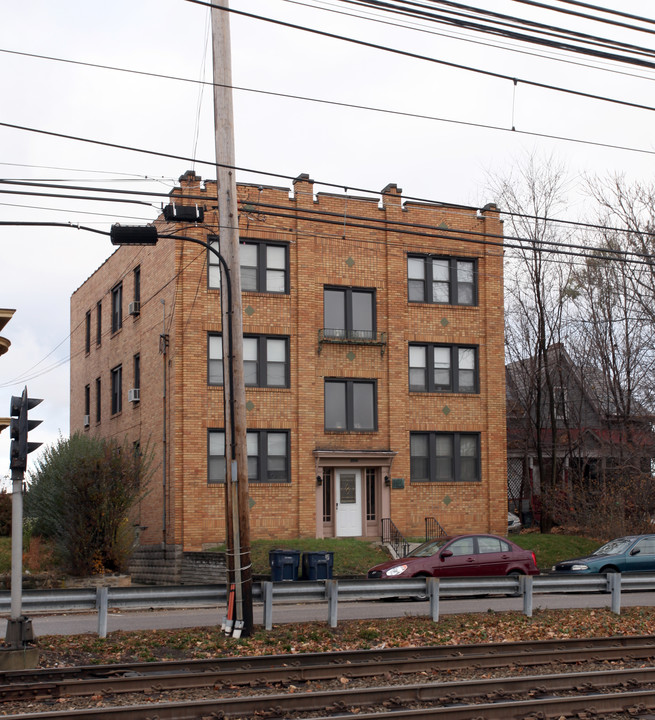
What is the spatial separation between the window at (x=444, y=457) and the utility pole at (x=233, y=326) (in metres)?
16.8

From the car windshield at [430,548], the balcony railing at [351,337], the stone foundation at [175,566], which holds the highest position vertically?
the balcony railing at [351,337]

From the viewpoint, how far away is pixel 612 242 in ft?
122

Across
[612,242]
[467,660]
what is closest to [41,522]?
[467,660]

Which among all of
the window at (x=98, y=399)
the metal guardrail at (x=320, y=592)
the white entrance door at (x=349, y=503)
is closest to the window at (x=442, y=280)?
the white entrance door at (x=349, y=503)

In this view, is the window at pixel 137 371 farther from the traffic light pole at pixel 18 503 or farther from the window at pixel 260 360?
the traffic light pole at pixel 18 503

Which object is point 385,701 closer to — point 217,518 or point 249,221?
point 217,518

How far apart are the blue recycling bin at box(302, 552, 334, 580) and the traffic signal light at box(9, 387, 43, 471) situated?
40.0ft

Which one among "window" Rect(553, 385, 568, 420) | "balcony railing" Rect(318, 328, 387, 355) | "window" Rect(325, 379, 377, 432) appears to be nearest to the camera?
"balcony railing" Rect(318, 328, 387, 355)

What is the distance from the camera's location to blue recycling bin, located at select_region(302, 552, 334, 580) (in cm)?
2361

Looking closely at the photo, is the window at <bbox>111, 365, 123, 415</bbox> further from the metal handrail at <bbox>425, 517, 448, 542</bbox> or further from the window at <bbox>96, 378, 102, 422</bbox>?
the metal handrail at <bbox>425, 517, 448, 542</bbox>

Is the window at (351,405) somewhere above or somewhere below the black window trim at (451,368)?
below

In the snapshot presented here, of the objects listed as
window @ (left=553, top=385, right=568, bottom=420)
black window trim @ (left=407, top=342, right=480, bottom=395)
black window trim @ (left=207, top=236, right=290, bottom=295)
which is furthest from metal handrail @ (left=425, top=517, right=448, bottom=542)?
window @ (left=553, top=385, right=568, bottom=420)

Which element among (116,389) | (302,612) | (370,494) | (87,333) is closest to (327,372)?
(370,494)

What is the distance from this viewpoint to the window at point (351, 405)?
30594 millimetres
